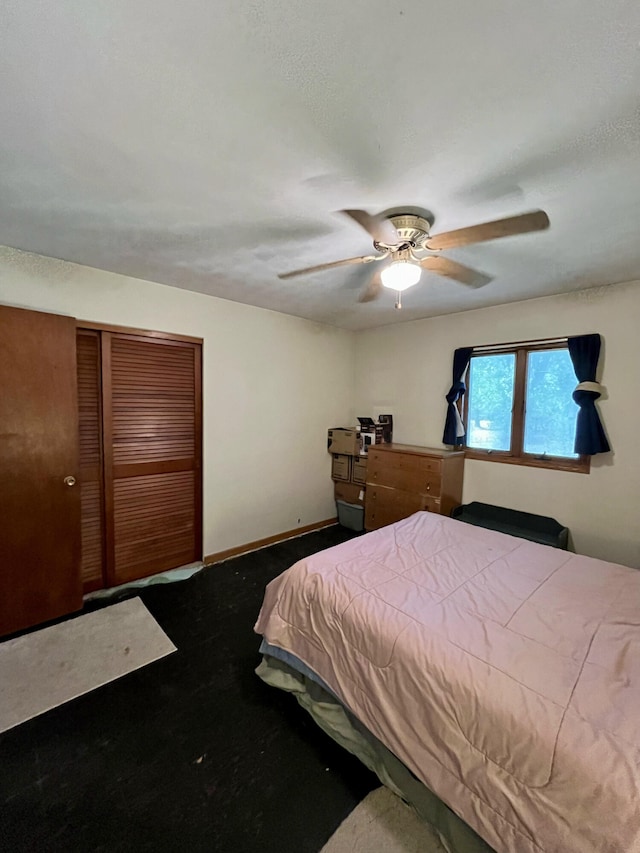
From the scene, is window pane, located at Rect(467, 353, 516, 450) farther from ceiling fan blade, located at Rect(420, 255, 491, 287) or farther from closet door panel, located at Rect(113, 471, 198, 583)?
closet door panel, located at Rect(113, 471, 198, 583)

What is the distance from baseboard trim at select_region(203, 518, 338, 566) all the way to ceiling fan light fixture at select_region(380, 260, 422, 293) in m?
2.95

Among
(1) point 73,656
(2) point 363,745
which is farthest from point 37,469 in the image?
(2) point 363,745

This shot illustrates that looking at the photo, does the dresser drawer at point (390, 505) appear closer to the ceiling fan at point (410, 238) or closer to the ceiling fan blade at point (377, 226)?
the ceiling fan at point (410, 238)

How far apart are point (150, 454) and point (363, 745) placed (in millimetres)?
2540

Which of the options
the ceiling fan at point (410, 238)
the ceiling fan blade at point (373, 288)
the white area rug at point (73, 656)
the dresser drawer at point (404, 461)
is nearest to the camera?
the ceiling fan at point (410, 238)

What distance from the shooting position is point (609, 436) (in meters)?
2.84

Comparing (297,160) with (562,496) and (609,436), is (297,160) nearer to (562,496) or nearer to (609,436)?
(609,436)

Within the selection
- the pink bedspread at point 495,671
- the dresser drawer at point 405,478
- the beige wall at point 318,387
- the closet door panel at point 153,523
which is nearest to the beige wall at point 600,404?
the beige wall at point 318,387

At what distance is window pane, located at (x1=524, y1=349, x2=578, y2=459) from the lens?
10.0 ft

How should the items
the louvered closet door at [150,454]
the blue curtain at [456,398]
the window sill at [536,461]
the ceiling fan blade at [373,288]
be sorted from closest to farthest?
the ceiling fan blade at [373,288] < the louvered closet door at [150,454] < the window sill at [536,461] < the blue curtain at [456,398]

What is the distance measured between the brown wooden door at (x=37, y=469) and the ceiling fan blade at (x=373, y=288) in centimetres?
216

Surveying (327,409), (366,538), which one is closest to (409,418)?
(327,409)

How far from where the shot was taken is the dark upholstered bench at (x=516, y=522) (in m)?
2.98

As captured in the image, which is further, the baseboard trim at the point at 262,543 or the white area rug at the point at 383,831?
the baseboard trim at the point at 262,543
